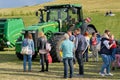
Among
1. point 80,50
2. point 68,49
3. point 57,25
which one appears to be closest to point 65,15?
point 57,25

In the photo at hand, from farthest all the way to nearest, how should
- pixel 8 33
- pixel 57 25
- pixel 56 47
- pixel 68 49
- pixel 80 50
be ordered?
pixel 8 33, pixel 57 25, pixel 56 47, pixel 80 50, pixel 68 49

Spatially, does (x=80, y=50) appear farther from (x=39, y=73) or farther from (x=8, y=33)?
(x=8, y=33)

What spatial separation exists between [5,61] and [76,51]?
680cm

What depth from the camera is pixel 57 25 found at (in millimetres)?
22578

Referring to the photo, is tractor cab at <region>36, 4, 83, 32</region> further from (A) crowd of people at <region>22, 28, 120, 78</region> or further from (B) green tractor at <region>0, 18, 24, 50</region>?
(B) green tractor at <region>0, 18, 24, 50</region>

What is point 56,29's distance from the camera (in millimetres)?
22609

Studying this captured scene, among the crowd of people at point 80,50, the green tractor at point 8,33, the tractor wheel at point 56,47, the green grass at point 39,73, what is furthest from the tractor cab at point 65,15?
the green tractor at point 8,33

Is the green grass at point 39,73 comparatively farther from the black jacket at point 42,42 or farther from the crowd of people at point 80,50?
the black jacket at point 42,42

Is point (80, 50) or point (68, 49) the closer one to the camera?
point (68, 49)

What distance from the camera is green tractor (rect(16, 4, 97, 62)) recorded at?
20.9 meters

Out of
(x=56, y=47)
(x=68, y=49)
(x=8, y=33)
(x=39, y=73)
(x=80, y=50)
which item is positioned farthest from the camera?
(x=8, y=33)

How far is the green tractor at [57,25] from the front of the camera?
821 inches

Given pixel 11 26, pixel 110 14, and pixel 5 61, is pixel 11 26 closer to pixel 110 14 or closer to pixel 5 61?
pixel 5 61

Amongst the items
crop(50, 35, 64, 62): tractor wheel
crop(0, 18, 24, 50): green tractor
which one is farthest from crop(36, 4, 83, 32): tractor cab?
crop(0, 18, 24, 50): green tractor
